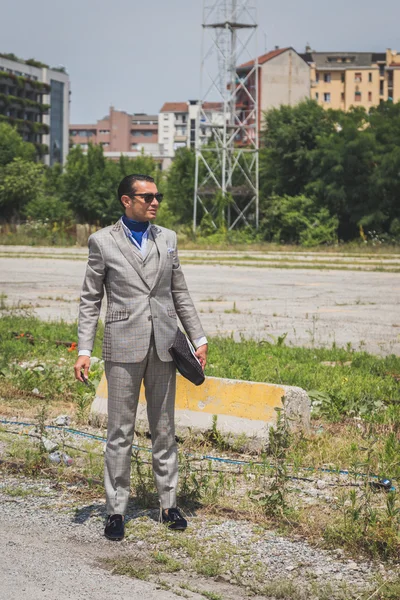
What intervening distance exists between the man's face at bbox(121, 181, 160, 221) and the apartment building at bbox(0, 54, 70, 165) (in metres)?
138

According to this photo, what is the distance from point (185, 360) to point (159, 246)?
26.4 inches

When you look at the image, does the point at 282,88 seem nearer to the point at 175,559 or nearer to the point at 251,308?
the point at 251,308

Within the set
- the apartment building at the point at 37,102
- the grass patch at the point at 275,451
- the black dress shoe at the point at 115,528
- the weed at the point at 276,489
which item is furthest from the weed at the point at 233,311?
the apartment building at the point at 37,102

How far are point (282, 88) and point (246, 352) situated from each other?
113 meters

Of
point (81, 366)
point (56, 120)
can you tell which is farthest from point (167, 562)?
point (56, 120)

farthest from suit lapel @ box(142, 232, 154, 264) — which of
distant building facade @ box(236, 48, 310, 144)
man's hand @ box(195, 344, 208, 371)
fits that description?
distant building facade @ box(236, 48, 310, 144)

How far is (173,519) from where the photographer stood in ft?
18.6

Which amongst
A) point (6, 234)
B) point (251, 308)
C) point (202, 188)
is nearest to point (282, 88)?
point (202, 188)

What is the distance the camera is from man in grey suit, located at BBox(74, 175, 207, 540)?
5578mm

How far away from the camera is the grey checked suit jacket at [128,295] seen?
18.2ft

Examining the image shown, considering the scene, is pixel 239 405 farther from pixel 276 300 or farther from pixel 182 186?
pixel 182 186

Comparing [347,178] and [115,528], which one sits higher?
[347,178]

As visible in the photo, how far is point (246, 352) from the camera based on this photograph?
1219cm

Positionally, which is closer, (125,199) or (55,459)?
(125,199)
